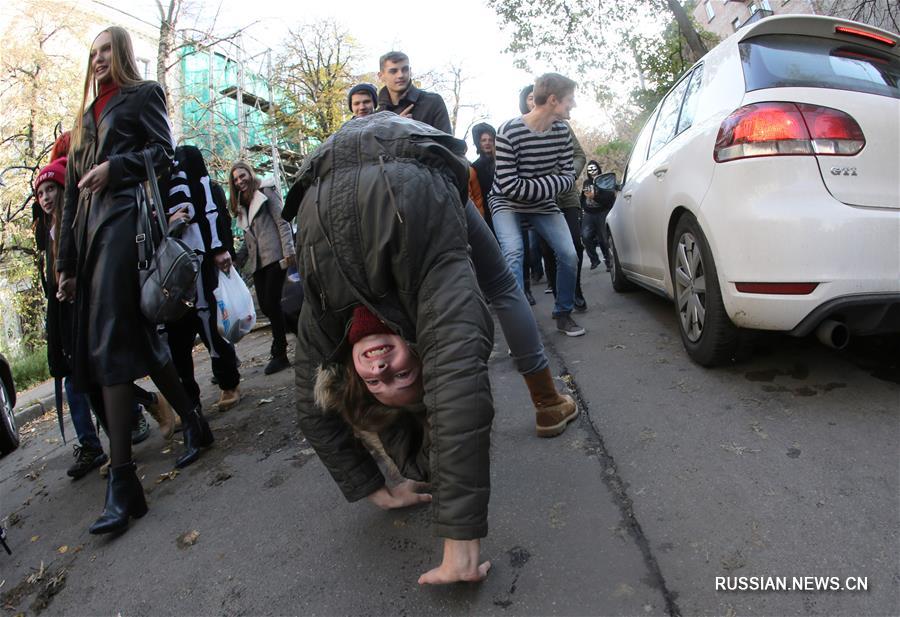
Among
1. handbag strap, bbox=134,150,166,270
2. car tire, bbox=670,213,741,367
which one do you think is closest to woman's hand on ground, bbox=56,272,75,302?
handbag strap, bbox=134,150,166,270

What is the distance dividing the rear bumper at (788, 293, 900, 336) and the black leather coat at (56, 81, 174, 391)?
2882 millimetres

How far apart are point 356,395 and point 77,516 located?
73.8 inches

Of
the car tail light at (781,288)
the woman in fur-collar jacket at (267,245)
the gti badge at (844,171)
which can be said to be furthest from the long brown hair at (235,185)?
the gti badge at (844,171)

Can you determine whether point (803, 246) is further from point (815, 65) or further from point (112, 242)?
point (112, 242)

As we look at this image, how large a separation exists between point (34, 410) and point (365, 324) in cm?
633

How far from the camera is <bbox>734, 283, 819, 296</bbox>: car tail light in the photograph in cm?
216

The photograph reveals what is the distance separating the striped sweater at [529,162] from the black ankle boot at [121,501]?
2701 mm

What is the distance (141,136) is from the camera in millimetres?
2729

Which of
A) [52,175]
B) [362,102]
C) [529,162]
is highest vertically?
[362,102]

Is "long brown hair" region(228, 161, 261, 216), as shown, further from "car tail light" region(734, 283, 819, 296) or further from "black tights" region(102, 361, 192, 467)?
"car tail light" region(734, 283, 819, 296)

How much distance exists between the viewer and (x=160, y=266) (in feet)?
8.21

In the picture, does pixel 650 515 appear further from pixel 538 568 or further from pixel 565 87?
pixel 565 87

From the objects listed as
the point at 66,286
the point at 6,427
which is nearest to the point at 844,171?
the point at 66,286

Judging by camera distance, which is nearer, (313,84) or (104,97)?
(104,97)
